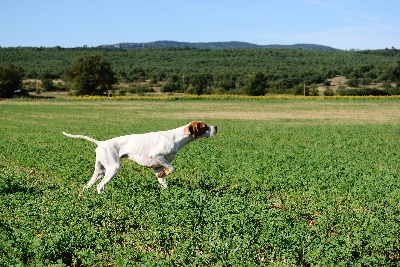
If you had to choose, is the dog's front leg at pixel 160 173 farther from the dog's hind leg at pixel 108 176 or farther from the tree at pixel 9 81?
the tree at pixel 9 81

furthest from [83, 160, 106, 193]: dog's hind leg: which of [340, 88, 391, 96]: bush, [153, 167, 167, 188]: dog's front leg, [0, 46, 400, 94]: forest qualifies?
[0, 46, 400, 94]: forest

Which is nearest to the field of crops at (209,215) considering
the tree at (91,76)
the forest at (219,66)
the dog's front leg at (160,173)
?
the dog's front leg at (160,173)

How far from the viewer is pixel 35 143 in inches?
872

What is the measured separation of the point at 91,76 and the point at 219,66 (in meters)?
72.0

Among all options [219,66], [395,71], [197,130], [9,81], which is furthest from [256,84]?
[197,130]

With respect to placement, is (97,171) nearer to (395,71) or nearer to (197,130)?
(197,130)

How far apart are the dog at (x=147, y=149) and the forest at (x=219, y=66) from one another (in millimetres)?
68088

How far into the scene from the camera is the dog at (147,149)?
10016 millimetres

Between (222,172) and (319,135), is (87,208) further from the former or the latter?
(319,135)

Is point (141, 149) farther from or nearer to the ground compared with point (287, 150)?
A: farther from the ground

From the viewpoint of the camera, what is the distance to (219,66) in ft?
492

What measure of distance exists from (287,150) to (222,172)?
6.47 meters

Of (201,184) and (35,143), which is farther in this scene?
(35,143)

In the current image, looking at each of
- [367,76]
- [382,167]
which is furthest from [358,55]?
[382,167]
